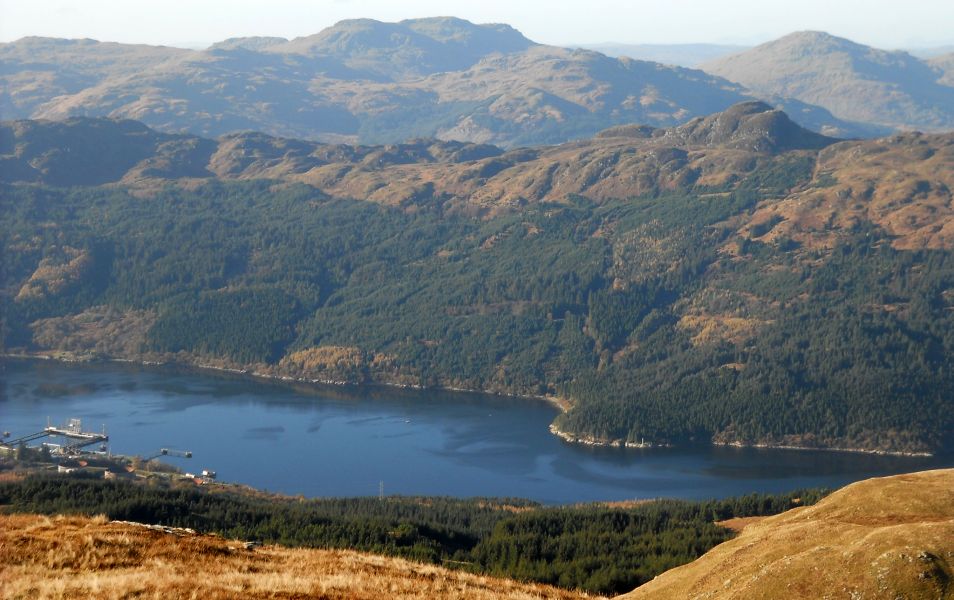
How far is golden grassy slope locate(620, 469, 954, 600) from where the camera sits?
56750 millimetres

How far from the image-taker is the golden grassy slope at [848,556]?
56750mm

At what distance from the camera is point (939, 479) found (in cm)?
7738

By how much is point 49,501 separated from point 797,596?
104861 millimetres

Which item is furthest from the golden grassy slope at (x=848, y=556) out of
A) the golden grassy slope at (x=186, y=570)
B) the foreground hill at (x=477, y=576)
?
the golden grassy slope at (x=186, y=570)

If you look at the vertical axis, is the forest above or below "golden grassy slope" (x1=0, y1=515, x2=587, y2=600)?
below

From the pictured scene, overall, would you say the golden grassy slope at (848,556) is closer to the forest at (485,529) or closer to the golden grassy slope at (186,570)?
the golden grassy slope at (186,570)

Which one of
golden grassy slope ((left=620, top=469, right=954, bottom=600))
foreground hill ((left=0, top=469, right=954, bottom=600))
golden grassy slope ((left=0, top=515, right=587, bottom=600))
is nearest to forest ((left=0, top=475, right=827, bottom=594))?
golden grassy slope ((left=620, top=469, right=954, bottom=600))

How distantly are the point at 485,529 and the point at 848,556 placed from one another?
96012 mm

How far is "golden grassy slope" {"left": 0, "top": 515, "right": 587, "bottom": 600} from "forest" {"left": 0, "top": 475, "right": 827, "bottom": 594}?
39691mm

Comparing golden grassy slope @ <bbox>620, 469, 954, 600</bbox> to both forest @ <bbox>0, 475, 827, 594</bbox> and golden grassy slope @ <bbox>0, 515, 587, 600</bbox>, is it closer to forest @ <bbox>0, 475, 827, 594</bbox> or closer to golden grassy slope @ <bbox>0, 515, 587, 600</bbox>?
golden grassy slope @ <bbox>0, 515, 587, 600</bbox>

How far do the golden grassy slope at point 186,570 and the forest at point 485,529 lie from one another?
39691mm

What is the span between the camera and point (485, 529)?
152 metres

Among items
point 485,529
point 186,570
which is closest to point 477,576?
point 186,570

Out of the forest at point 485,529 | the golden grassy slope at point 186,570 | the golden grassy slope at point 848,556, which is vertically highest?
the golden grassy slope at point 848,556
